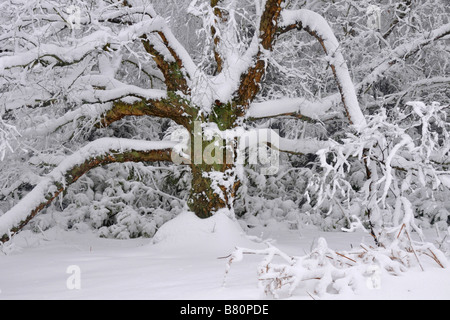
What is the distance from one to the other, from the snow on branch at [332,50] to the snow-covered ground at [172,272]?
1.78m

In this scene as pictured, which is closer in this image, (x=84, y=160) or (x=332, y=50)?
(x=332, y=50)

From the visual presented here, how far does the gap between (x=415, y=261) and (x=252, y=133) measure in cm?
352

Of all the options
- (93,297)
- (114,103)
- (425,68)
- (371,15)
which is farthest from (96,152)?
(425,68)

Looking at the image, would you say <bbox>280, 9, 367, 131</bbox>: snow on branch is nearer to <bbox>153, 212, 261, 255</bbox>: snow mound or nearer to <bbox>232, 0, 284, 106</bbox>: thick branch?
<bbox>232, 0, 284, 106</bbox>: thick branch

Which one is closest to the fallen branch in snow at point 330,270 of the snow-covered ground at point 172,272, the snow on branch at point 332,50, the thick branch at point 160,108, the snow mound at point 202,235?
the snow-covered ground at point 172,272

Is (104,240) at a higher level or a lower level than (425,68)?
lower

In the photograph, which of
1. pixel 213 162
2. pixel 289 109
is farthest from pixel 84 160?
pixel 289 109

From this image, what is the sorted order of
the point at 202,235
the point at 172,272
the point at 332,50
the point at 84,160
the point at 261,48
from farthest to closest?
the point at 84,160
the point at 261,48
the point at 332,50
the point at 202,235
the point at 172,272

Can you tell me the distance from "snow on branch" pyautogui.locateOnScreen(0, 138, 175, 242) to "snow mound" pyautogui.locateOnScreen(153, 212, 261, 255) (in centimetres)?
106

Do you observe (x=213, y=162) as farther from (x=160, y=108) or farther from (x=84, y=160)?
(x=84, y=160)

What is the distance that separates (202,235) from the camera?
5590 millimetres

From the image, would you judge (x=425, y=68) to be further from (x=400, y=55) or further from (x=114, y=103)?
(x=114, y=103)

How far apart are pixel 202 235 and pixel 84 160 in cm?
200
